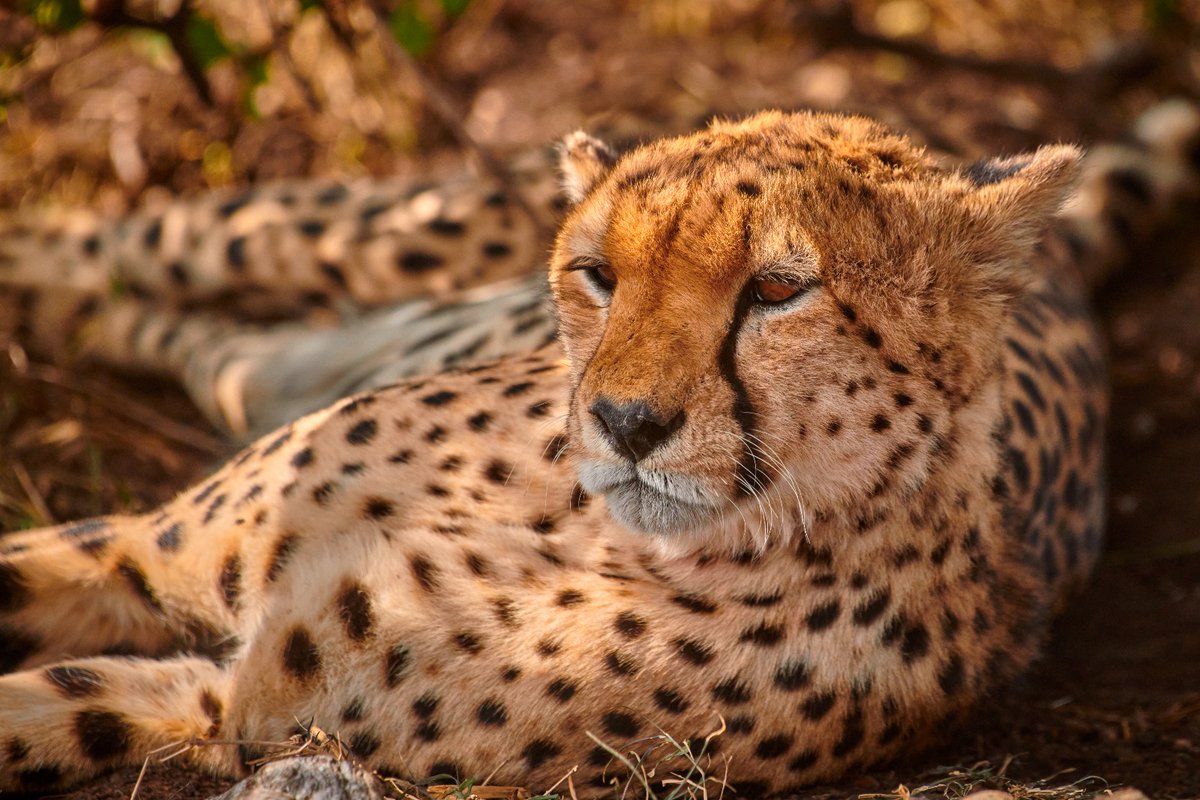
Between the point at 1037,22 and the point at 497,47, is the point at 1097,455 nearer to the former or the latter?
the point at 1037,22

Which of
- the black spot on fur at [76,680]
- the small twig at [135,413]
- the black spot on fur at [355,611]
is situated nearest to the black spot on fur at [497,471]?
the black spot on fur at [355,611]

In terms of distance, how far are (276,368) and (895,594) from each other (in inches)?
82.6

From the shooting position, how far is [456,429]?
93.6 inches

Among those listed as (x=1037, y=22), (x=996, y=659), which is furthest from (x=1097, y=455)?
(x=1037, y=22)

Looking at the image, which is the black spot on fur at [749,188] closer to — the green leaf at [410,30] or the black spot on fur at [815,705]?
the black spot on fur at [815,705]

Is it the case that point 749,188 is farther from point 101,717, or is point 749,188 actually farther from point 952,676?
point 101,717

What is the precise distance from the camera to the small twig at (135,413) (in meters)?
3.50


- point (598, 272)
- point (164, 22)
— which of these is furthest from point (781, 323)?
point (164, 22)

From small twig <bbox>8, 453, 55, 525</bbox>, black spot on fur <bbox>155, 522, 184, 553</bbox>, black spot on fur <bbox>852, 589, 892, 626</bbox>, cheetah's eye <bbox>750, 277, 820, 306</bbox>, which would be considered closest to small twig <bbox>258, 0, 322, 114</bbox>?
small twig <bbox>8, 453, 55, 525</bbox>

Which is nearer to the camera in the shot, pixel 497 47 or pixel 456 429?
pixel 456 429

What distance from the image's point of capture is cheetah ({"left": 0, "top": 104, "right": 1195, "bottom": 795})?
1.91m

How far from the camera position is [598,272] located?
2.06 m

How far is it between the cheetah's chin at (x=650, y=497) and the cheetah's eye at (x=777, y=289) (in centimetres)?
29

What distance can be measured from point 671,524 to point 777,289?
37cm
